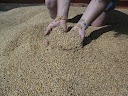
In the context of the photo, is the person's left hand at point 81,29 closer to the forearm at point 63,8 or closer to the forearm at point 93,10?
the forearm at point 93,10

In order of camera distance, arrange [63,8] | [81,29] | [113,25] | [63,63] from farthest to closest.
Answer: [113,25]
[63,8]
[81,29]
[63,63]

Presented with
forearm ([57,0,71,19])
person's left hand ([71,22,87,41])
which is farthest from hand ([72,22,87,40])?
forearm ([57,0,71,19])

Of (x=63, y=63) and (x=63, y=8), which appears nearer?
(x=63, y=63)

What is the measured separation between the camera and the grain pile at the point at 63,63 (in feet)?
4.27

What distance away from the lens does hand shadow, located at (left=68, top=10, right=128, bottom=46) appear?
5.53 ft

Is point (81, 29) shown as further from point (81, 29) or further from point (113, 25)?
point (113, 25)

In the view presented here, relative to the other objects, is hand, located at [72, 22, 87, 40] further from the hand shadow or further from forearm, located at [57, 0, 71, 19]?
forearm, located at [57, 0, 71, 19]

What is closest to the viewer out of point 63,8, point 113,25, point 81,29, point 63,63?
point 63,63

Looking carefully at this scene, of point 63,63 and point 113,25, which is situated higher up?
point 63,63

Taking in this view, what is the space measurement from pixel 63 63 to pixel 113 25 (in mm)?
633

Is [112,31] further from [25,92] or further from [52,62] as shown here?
[25,92]

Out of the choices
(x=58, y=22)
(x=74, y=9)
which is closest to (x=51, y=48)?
(x=58, y=22)

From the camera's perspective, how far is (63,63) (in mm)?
1438

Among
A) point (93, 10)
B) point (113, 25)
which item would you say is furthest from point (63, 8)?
point (113, 25)
